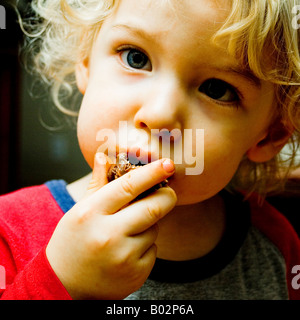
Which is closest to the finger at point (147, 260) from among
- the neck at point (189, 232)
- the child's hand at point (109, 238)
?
the child's hand at point (109, 238)

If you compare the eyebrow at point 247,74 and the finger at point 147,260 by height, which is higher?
the eyebrow at point 247,74

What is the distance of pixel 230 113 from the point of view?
0.61 metres

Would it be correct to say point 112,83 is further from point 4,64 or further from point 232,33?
point 4,64

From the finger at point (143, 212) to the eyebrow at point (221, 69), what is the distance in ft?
0.70

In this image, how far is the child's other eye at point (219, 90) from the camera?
0.58 m

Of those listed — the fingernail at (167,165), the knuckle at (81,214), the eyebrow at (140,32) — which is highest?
the eyebrow at (140,32)

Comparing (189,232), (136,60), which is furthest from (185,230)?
(136,60)

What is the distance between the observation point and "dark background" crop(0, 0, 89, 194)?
136cm

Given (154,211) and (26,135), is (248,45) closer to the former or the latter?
(154,211)

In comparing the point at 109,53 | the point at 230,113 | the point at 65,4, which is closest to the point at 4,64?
the point at 65,4

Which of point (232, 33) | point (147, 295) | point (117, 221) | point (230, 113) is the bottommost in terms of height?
point (147, 295)

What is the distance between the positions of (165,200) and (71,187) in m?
0.32

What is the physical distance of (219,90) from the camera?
1.97ft

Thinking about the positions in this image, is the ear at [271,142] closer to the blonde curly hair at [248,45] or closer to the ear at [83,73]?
the blonde curly hair at [248,45]
